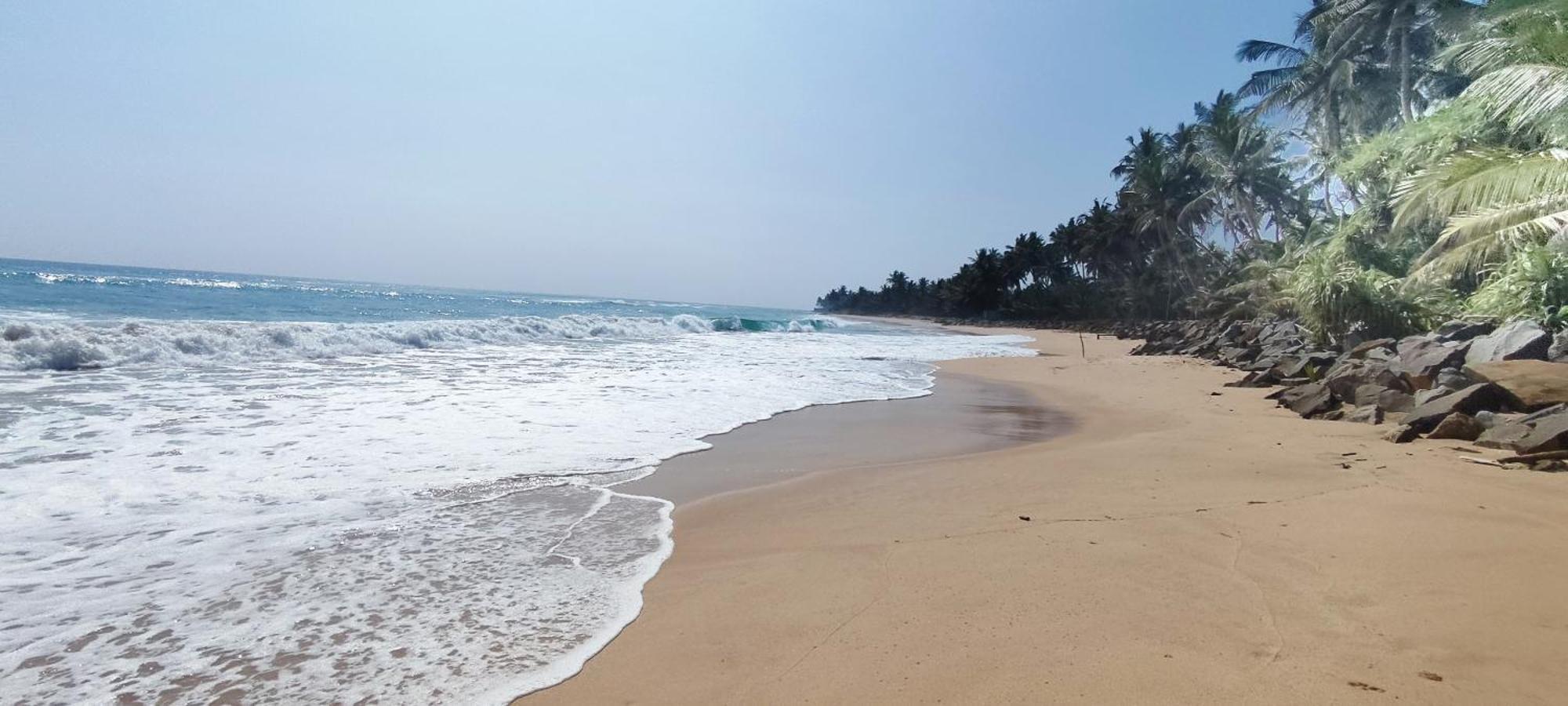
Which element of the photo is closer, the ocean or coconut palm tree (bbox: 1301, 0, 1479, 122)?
the ocean

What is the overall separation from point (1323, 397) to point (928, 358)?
11.5m

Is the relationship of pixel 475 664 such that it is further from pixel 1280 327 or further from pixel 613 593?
pixel 1280 327

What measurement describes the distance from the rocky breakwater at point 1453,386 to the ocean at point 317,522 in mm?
5428

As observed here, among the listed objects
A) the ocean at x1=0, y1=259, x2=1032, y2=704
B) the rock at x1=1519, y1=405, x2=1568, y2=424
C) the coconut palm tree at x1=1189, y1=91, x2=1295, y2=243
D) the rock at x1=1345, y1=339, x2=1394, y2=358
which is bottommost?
the ocean at x1=0, y1=259, x2=1032, y2=704

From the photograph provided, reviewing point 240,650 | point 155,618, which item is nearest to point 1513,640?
point 240,650

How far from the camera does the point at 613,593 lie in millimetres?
2938

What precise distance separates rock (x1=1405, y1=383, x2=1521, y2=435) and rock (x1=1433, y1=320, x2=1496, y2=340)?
4164 millimetres

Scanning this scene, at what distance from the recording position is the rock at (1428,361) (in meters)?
7.54

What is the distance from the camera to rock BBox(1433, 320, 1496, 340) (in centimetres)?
910

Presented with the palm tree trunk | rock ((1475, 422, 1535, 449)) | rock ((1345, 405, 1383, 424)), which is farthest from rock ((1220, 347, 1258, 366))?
the palm tree trunk

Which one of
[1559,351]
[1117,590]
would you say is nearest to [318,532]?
[1117,590]

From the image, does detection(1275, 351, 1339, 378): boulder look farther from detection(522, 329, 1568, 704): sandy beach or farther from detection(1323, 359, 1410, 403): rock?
detection(522, 329, 1568, 704): sandy beach

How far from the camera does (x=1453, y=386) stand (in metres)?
6.68

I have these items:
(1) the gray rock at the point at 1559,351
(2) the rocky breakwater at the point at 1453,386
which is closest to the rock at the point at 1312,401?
(2) the rocky breakwater at the point at 1453,386
